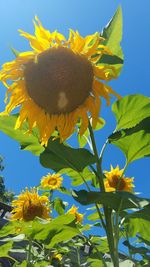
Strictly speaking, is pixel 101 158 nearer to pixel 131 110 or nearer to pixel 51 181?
pixel 131 110

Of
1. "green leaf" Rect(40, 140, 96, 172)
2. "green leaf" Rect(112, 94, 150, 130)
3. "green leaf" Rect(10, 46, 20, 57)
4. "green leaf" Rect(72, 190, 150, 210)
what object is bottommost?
"green leaf" Rect(72, 190, 150, 210)

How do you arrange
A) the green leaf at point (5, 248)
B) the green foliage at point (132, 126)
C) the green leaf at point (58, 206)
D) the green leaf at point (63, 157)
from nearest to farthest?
1. the green leaf at point (63, 157)
2. the green foliage at point (132, 126)
3. the green leaf at point (5, 248)
4. the green leaf at point (58, 206)

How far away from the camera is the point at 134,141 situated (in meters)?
2.66

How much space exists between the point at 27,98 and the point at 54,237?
2.70 feet

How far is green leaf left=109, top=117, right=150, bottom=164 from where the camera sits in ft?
8.15

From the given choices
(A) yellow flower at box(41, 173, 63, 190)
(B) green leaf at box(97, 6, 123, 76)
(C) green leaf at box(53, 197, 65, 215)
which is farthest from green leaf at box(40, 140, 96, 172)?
(A) yellow flower at box(41, 173, 63, 190)

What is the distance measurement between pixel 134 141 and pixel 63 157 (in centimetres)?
48

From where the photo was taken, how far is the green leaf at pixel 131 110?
2.56m

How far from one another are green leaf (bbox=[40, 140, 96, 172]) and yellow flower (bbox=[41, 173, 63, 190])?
2.80m

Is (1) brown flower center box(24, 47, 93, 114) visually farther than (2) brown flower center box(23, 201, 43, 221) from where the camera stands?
No

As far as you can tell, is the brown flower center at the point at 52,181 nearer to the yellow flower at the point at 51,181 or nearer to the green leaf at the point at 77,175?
the yellow flower at the point at 51,181

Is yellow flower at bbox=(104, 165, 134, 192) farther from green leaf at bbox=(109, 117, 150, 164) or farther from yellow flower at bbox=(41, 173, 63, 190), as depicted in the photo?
green leaf at bbox=(109, 117, 150, 164)

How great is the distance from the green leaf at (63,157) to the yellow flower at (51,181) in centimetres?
280

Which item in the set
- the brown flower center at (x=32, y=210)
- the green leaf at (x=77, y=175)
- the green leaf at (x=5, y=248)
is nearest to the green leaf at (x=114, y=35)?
the green leaf at (x=77, y=175)
